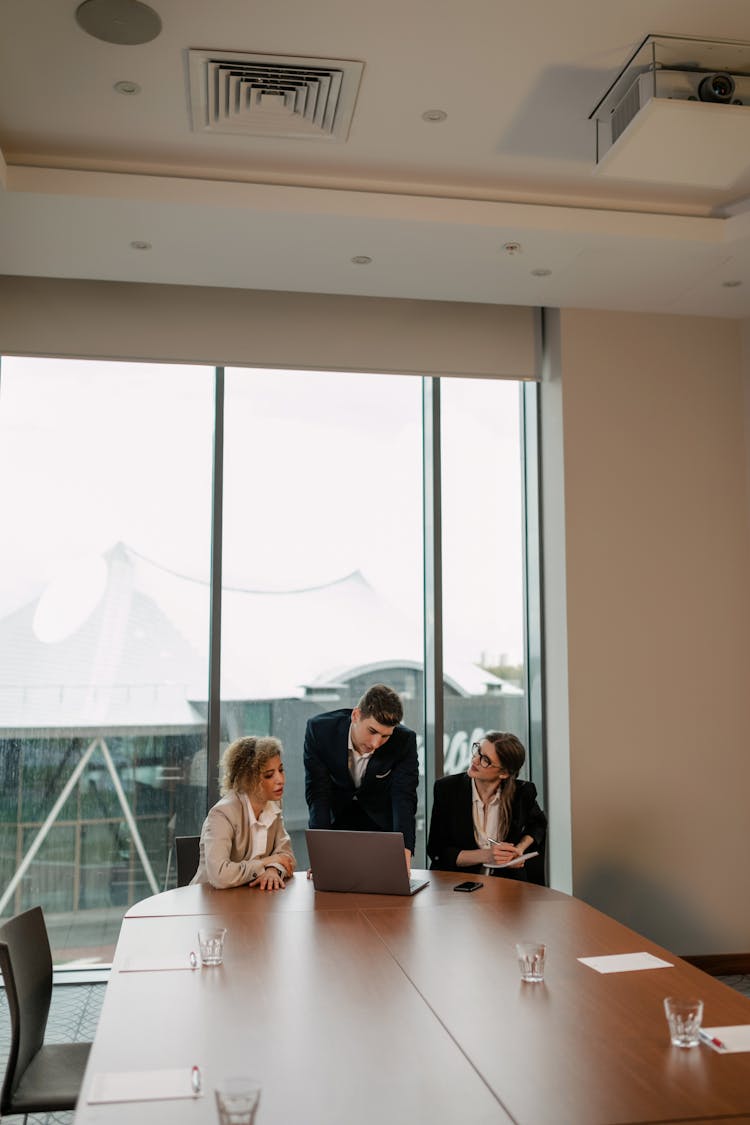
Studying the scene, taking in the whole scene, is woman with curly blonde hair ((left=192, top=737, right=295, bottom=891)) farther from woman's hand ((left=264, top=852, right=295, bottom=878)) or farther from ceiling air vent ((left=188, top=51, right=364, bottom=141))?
ceiling air vent ((left=188, top=51, right=364, bottom=141))

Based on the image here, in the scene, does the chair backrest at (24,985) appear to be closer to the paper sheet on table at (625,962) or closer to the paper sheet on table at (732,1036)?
the paper sheet on table at (625,962)

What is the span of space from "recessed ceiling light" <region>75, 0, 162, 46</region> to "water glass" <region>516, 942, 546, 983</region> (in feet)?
10.4

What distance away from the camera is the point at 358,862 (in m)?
3.94

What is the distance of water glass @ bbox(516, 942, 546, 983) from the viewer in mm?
2826

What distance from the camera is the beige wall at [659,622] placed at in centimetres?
564

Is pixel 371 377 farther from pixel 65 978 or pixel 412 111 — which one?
pixel 65 978

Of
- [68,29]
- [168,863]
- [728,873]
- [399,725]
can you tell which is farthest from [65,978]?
[68,29]

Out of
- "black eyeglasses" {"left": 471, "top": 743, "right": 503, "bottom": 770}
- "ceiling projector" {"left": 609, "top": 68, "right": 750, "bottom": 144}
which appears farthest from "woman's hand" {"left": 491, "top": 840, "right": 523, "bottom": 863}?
"ceiling projector" {"left": 609, "top": 68, "right": 750, "bottom": 144}

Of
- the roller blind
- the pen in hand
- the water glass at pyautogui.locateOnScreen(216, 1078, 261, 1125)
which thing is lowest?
the pen in hand

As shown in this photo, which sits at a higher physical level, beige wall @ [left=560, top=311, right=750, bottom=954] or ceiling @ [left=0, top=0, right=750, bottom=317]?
ceiling @ [left=0, top=0, right=750, bottom=317]

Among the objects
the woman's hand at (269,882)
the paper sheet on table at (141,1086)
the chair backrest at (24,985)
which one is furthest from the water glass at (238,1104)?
the woman's hand at (269,882)

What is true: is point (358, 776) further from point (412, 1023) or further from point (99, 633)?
point (412, 1023)

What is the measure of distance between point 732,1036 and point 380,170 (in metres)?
3.62

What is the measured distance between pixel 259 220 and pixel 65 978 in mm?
4021
